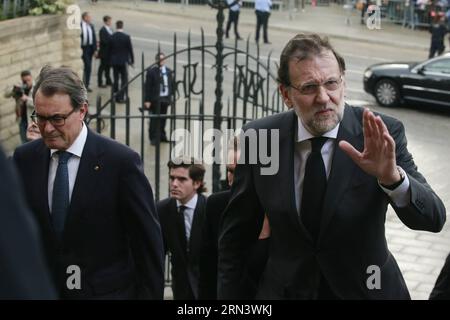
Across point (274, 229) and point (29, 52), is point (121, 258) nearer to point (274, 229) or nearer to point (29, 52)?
point (274, 229)

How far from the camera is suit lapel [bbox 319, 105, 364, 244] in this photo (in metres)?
3.15

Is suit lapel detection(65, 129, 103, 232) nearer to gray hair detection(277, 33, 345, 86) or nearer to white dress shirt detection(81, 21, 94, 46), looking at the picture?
gray hair detection(277, 33, 345, 86)

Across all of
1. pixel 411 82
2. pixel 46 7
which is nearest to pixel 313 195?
pixel 46 7

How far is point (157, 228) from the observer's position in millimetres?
4070

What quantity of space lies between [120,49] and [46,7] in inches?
159

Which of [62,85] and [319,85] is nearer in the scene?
[319,85]

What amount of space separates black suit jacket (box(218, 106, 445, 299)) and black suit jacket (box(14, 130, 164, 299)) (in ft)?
2.47

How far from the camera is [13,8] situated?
1347 centimetres

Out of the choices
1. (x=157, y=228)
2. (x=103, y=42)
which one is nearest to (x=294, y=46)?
(x=157, y=228)

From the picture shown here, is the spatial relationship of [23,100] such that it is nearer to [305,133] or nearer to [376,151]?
[305,133]

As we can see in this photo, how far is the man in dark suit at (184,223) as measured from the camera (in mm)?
5969

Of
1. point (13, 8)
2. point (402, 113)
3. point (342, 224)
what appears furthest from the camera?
point (402, 113)
